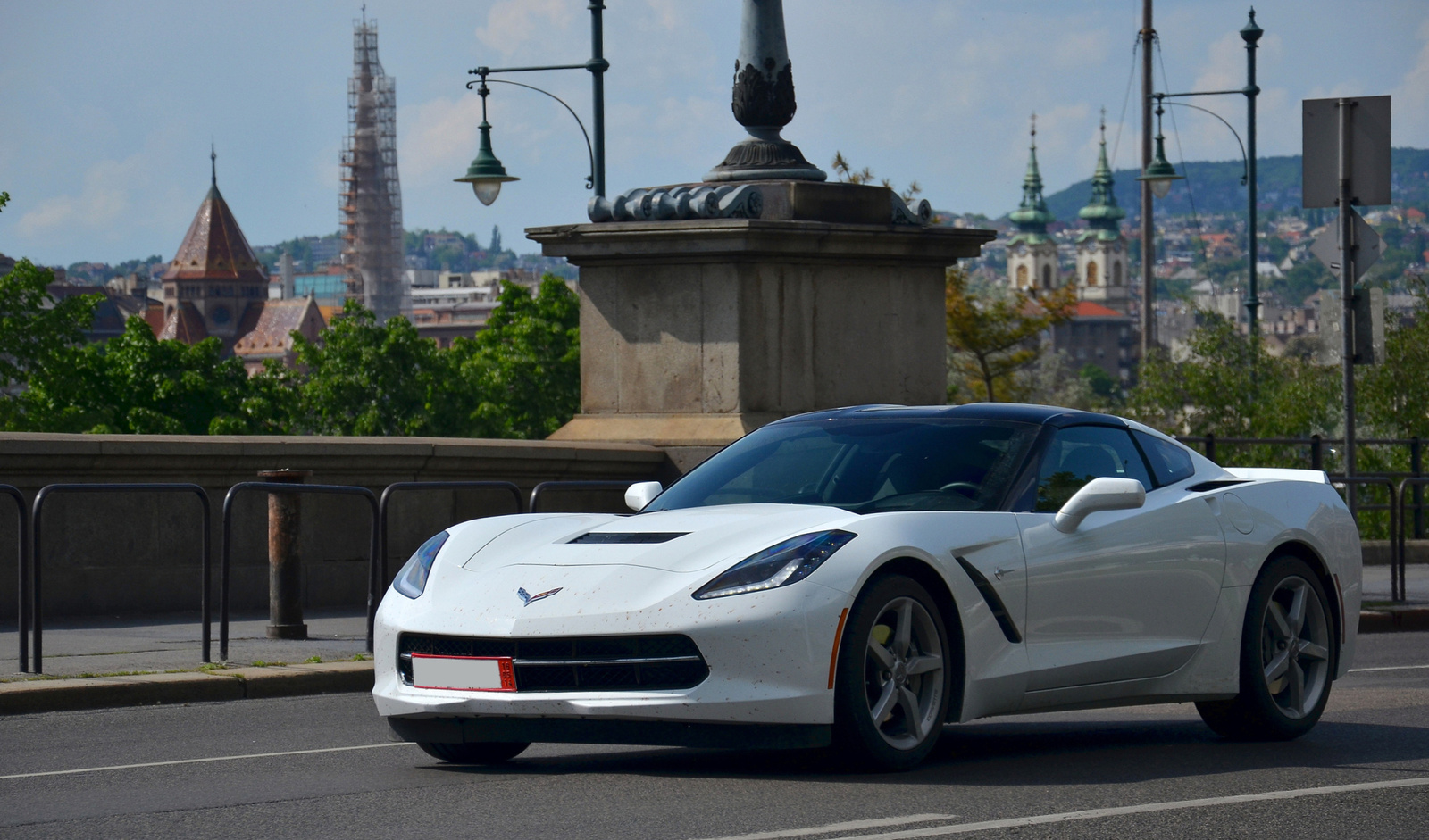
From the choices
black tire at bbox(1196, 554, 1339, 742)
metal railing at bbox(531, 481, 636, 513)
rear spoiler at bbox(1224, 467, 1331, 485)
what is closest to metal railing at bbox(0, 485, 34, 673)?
metal railing at bbox(531, 481, 636, 513)

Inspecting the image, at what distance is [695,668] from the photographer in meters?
6.11

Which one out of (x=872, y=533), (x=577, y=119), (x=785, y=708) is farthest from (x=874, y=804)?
(x=577, y=119)

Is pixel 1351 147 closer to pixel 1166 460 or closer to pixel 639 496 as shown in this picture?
pixel 1166 460

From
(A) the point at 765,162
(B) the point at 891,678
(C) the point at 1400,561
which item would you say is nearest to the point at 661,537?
(B) the point at 891,678

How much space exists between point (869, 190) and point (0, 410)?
5744 centimetres

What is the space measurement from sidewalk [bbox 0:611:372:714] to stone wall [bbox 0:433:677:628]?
1.41 ft

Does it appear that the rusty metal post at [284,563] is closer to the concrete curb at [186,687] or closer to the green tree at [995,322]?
the concrete curb at [186,687]

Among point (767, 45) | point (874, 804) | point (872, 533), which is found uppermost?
point (767, 45)

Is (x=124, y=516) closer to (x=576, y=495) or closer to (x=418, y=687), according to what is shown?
(x=576, y=495)

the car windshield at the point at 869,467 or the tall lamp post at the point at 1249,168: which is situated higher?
the tall lamp post at the point at 1249,168

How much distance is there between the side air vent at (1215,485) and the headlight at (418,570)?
2.97 metres

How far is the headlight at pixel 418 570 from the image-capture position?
22.1ft

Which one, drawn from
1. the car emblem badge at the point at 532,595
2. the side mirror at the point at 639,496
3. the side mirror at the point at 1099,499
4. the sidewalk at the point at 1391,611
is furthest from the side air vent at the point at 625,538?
the sidewalk at the point at 1391,611

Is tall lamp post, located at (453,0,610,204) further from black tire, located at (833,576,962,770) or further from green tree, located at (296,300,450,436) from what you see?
green tree, located at (296,300,450,436)
